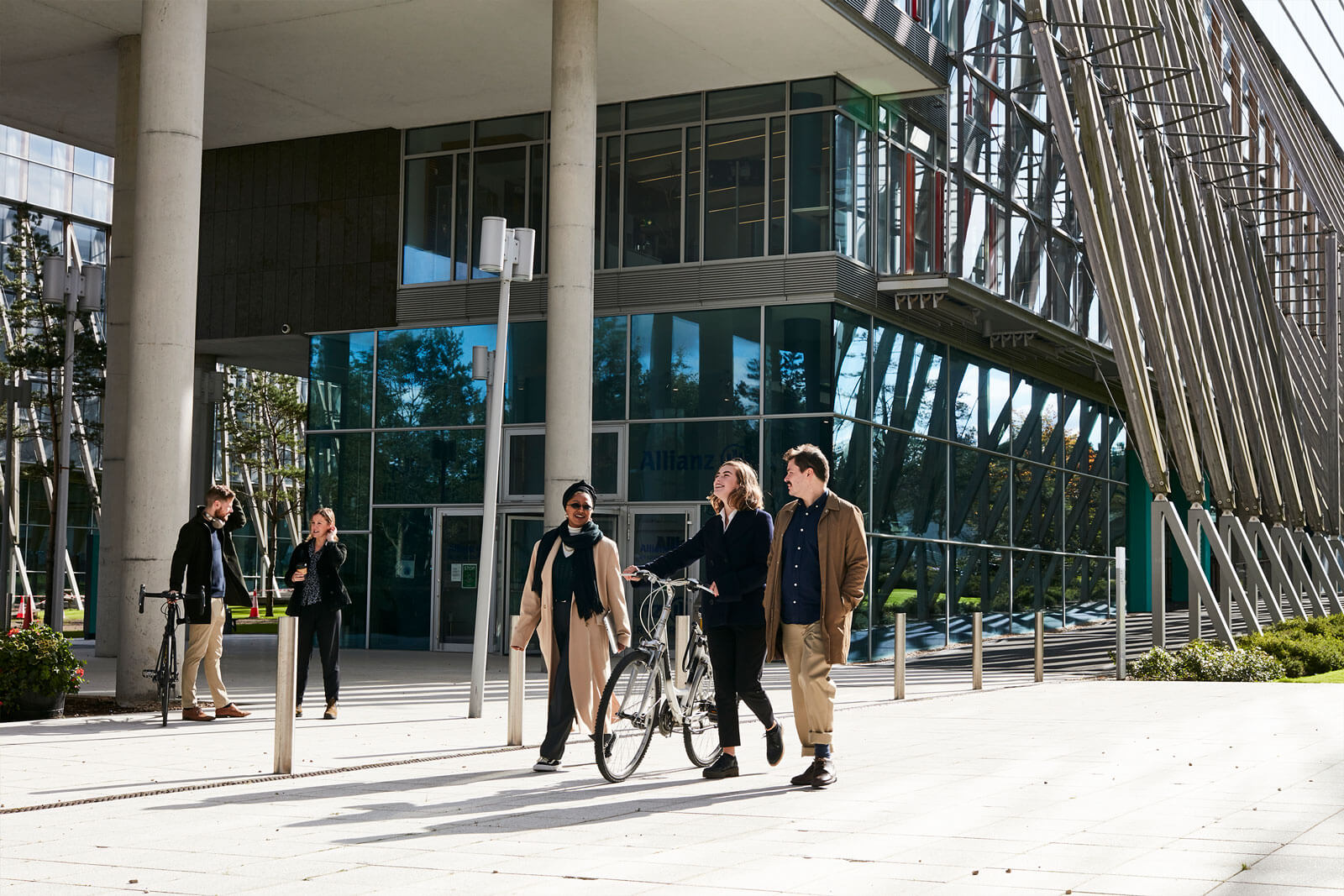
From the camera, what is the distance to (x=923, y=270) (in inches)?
955

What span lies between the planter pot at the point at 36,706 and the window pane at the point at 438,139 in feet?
46.6

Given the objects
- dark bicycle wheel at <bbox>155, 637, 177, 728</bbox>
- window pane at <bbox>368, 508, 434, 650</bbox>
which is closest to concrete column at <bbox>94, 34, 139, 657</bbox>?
window pane at <bbox>368, 508, 434, 650</bbox>

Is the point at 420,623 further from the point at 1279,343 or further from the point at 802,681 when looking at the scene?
the point at 1279,343

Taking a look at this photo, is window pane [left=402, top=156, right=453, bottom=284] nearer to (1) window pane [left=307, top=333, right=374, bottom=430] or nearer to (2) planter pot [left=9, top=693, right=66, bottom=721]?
(1) window pane [left=307, top=333, right=374, bottom=430]

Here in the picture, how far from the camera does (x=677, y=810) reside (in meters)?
7.94

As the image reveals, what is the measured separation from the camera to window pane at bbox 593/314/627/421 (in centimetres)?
2345

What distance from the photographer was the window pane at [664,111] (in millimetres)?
23469

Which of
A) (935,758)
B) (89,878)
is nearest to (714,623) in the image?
(935,758)

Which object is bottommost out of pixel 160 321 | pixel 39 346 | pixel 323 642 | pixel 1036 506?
pixel 323 642

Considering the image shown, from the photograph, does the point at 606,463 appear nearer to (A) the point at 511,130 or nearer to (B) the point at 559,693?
(A) the point at 511,130

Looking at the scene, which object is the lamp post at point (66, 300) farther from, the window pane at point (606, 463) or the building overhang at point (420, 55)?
the window pane at point (606, 463)

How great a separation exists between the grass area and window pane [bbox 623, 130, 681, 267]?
10.6m

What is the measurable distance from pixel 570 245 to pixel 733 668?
36.8 feet

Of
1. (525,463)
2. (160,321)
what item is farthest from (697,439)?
(160,321)
